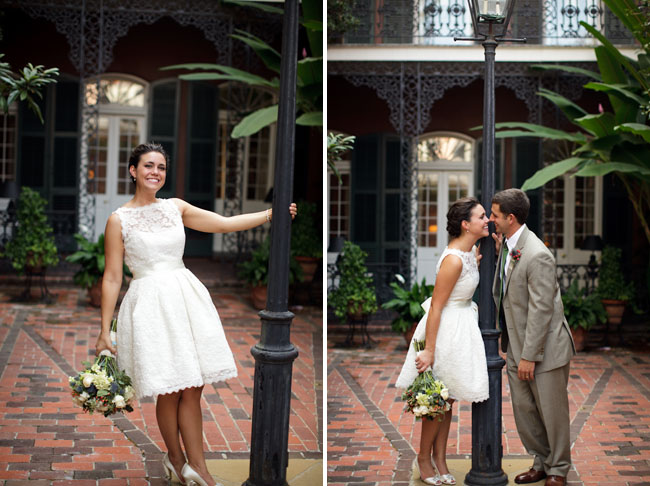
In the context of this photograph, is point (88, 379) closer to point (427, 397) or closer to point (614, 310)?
point (427, 397)

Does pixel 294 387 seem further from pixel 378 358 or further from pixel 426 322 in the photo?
pixel 426 322

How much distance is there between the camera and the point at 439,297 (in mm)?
3760

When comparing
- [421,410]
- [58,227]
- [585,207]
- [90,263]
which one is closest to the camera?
[421,410]

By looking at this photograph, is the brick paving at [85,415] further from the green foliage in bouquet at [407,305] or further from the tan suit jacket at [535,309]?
the tan suit jacket at [535,309]

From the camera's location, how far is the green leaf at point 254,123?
286 inches

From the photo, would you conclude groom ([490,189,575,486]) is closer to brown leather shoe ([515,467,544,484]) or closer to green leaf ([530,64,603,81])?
brown leather shoe ([515,467,544,484])

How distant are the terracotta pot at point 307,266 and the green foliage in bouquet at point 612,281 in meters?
3.17

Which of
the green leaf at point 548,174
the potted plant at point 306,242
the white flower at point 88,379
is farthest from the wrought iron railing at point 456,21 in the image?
the white flower at point 88,379

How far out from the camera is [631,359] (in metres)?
7.69

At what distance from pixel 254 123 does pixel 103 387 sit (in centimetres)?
439

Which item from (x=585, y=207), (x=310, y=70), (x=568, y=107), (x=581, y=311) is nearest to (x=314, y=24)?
(x=310, y=70)

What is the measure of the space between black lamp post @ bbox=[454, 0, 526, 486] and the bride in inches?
2.4

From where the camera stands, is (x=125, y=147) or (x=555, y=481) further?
(x=125, y=147)

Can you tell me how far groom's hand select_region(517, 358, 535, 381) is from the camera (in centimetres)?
387
